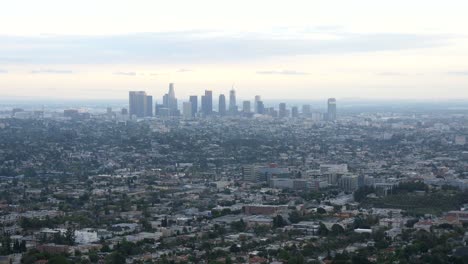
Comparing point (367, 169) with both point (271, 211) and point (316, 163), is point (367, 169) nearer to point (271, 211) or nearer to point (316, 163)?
point (316, 163)

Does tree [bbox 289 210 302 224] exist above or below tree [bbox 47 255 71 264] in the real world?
below

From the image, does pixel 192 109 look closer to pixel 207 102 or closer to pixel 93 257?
pixel 207 102

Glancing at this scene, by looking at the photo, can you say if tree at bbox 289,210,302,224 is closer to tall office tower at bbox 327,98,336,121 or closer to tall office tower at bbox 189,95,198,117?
tall office tower at bbox 189,95,198,117

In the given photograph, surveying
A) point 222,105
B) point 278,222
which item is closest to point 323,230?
point 278,222

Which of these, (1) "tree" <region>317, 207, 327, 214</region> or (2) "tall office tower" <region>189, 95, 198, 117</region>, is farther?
(2) "tall office tower" <region>189, 95, 198, 117</region>

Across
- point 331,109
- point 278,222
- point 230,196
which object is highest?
point 278,222

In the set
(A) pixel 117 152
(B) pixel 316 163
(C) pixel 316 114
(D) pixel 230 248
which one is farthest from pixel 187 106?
(D) pixel 230 248

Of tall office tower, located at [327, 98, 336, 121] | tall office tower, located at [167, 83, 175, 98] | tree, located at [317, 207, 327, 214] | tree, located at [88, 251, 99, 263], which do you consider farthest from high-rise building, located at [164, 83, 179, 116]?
tree, located at [88, 251, 99, 263]

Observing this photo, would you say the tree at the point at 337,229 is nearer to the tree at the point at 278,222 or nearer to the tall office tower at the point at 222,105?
the tree at the point at 278,222

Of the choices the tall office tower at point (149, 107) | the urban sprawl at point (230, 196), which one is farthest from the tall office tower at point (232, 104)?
the urban sprawl at point (230, 196)
